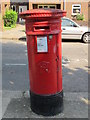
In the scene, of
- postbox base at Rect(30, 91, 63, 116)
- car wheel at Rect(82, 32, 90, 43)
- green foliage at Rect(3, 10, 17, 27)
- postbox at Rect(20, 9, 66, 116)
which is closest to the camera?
postbox at Rect(20, 9, 66, 116)

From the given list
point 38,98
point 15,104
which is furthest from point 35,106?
point 15,104

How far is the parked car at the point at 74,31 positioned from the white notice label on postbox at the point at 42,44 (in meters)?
8.60

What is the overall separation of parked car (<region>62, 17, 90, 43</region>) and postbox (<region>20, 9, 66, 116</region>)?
8.46 m

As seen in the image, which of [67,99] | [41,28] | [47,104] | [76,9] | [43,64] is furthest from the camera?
[76,9]

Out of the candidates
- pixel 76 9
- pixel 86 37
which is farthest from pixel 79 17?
pixel 86 37

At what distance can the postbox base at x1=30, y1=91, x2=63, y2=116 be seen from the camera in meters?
3.94

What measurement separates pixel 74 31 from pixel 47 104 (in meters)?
8.76

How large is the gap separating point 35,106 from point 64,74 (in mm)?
2637

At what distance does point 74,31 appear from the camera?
12.2 meters

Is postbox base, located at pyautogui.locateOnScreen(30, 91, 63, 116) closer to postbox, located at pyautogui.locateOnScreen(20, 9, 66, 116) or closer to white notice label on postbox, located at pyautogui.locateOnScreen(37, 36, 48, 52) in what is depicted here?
postbox, located at pyautogui.locateOnScreen(20, 9, 66, 116)

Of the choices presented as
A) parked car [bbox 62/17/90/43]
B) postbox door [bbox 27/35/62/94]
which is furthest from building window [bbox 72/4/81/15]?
postbox door [bbox 27/35/62/94]

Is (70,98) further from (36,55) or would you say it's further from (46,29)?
(46,29)

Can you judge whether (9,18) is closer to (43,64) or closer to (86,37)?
(86,37)

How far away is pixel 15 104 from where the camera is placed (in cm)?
445
